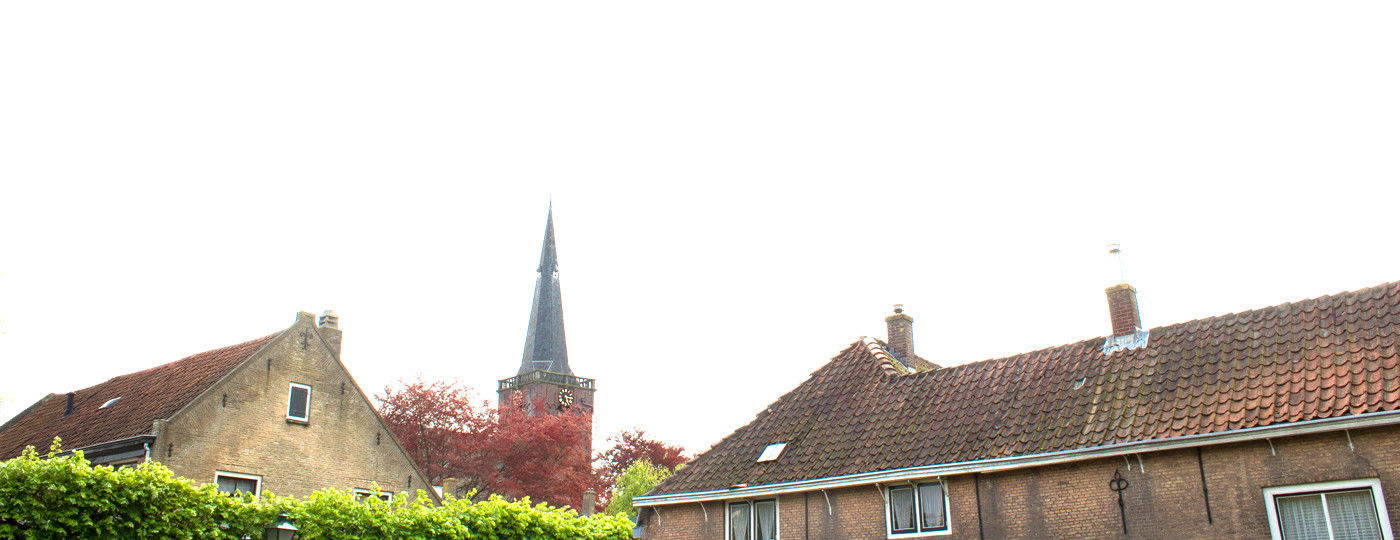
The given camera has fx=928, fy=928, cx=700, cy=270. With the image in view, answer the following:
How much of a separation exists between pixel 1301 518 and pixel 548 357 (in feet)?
204

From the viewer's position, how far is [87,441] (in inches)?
875

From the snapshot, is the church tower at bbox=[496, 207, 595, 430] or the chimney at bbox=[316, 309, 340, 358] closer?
the chimney at bbox=[316, 309, 340, 358]

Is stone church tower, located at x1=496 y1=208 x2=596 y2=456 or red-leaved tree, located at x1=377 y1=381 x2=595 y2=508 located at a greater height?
stone church tower, located at x1=496 y1=208 x2=596 y2=456

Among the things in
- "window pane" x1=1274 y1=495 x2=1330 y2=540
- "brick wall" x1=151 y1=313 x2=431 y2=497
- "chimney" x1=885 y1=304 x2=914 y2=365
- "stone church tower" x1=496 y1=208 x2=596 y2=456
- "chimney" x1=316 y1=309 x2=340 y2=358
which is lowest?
"window pane" x1=1274 y1=495 x2=1330 y2=540

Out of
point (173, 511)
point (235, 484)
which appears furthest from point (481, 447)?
point (173, 511)

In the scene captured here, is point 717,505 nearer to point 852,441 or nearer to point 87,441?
point 852,441

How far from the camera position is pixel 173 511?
13961mm

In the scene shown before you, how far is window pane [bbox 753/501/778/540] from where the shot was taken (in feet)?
59.1

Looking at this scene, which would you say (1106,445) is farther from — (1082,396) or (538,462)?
(538,462)

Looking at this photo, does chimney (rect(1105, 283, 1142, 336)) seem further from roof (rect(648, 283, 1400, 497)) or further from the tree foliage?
the tree foliage

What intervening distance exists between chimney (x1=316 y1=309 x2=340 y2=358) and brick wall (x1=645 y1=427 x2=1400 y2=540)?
47.7ft

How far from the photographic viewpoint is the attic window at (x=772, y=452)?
18875 millimetres

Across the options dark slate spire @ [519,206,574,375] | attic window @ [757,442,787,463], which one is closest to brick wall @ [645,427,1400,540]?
attic window @ [757,442,787,463]

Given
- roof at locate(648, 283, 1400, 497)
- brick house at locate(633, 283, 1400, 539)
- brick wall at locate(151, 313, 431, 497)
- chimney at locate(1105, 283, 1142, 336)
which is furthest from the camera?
brick wall at locate(151, 313, 431, 497)
